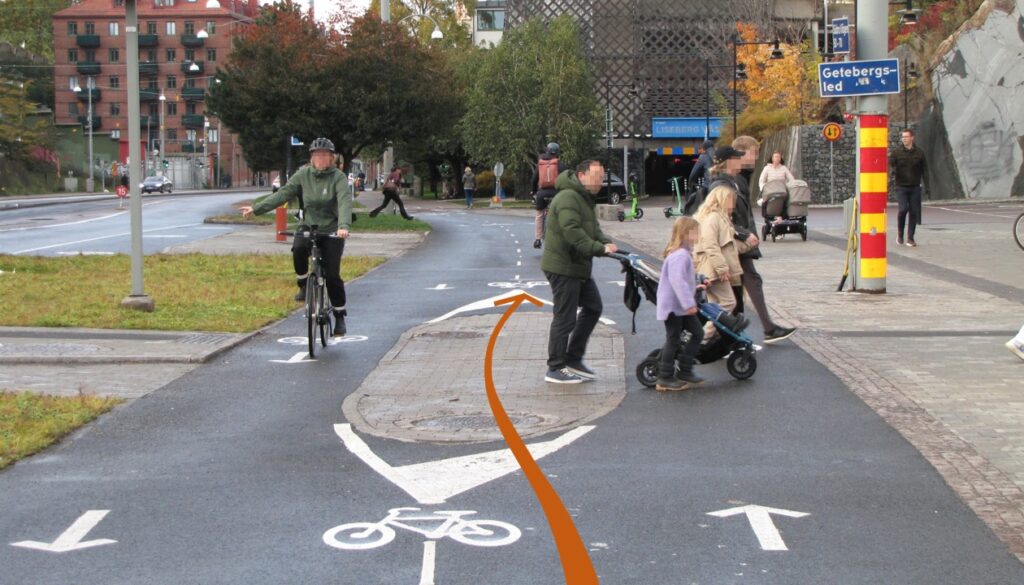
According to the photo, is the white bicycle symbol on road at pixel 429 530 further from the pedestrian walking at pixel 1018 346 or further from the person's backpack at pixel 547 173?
the person's backpack at pixel 547 173

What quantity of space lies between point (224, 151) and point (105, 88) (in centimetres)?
1246

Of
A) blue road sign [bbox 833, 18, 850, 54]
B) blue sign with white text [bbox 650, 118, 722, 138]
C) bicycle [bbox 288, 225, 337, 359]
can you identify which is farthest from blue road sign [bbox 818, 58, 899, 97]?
blue sign with white text [bbox 650, 118, 722, 138]

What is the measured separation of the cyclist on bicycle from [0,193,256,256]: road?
42.4 ft

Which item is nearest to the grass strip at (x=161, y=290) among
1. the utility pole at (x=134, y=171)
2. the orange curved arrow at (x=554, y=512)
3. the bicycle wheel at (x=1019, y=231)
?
the utility pole at (x=134, y=171)

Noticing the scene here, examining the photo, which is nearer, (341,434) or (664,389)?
(341,434)

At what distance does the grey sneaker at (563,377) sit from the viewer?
9859 millimetres

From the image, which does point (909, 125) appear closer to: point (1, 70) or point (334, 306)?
point (334, 306)

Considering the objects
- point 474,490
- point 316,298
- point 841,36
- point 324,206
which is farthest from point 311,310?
point 841,36

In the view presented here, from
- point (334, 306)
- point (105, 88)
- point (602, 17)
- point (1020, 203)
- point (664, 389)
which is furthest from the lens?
point (105, 88)

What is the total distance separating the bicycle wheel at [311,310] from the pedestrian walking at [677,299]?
11.1 ft

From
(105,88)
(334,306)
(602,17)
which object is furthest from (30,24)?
A: (334,306)

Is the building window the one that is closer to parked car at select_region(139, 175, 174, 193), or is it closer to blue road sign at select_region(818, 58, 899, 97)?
parked car at select_region(139, 175, 174, 193)

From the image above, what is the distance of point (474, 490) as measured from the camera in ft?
21.6

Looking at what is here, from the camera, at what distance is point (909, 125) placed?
4681 cm
